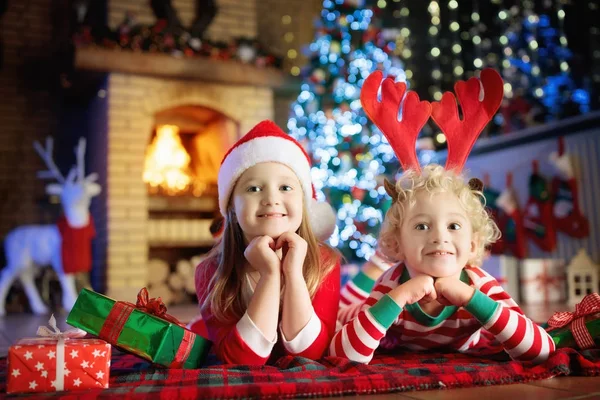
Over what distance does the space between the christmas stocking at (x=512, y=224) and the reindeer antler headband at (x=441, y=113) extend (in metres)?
2.96

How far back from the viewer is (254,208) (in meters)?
1.31

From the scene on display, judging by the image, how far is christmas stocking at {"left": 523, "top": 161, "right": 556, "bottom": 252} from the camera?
402 centimetres

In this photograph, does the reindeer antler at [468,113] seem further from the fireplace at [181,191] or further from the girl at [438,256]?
the fireplace at [181,191]

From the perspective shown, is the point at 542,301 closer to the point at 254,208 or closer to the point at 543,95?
the point at 543,95

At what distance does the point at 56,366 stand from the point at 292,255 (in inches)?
19.9

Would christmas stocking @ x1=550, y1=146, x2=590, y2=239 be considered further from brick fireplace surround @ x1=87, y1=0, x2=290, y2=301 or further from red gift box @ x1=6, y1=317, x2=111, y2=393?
red gift box @ x1=6, y1=317, x2=111, y2=393

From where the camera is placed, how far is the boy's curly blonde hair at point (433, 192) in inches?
51.4

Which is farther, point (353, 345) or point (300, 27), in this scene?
point (300, 27)

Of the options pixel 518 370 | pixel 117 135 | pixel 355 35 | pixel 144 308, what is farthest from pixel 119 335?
pixel 355 35

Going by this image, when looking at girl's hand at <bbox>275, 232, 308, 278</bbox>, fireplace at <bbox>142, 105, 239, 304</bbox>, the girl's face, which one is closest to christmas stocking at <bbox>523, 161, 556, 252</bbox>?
fireplace at <bbox>142, 105, 239, 304</bbox>

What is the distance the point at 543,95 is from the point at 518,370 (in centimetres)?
370

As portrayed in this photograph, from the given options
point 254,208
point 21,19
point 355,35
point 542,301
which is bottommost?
point 542,301

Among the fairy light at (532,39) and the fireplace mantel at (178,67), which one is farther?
the fairy light at (532,39)

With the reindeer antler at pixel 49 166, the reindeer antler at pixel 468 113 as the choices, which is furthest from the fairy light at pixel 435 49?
the reindeer antler at pixel 468 113
